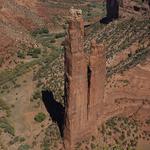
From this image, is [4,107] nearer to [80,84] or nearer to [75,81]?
[80,84]

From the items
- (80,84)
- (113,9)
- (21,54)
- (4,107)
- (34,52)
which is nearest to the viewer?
(80,84)

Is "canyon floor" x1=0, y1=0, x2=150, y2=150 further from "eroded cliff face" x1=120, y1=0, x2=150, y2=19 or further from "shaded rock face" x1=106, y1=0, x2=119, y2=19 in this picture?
"shaded rock face" x1=106, y1=0, x2=119, y2=19

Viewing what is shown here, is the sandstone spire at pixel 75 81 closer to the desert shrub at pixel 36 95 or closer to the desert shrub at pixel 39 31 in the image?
the desert shrub at pixel 36 95

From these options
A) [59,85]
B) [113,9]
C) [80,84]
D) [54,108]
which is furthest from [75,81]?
[113,9]

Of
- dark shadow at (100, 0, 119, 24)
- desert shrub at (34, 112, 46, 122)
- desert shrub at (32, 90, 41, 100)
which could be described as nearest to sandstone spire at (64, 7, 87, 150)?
desert shrub at (34, 112, 46, 122)

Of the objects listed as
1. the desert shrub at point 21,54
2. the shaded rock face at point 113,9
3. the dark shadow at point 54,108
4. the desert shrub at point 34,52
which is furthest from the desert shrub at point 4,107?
the shaded rock face at point 113,9

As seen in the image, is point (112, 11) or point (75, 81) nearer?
point (75, 81)

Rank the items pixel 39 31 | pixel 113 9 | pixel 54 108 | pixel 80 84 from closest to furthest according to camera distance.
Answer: pixel 80 84 → pixel 54 108 → pixel 113 9 → pixel 39 31
